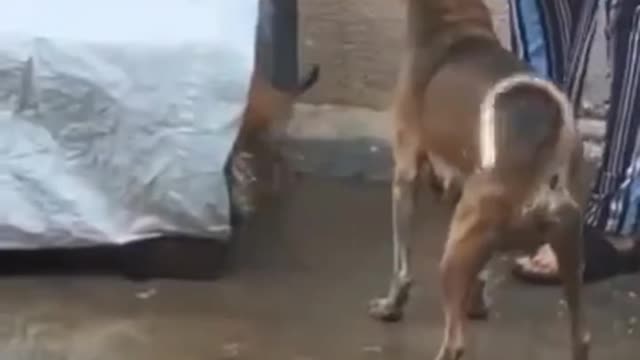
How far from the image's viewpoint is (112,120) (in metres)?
5.13

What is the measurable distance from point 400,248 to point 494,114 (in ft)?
2.55

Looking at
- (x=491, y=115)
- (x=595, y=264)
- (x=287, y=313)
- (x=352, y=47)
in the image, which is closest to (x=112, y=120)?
(x=287, y=313)

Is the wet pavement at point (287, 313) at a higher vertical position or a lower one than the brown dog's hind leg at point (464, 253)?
lower

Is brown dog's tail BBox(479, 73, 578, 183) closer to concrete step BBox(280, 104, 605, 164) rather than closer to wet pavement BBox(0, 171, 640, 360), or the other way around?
wet pavement BBox(0, 171, 640, 360)

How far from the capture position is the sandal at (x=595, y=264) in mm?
5371

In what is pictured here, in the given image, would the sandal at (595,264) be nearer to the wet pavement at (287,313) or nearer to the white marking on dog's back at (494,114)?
the wet pavement at (287,313)

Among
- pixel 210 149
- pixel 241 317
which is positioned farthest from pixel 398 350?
pixel 210 149

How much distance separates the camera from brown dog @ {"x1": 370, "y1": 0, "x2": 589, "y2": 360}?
14.0 feet

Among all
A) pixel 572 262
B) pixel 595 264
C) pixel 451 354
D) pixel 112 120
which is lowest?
pixel 595 264

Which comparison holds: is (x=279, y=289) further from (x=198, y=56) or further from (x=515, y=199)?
(x=515, y=199)

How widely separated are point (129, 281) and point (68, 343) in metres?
0.49

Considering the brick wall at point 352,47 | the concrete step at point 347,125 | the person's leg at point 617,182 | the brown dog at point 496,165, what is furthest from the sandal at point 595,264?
the brick wall at point 352,47

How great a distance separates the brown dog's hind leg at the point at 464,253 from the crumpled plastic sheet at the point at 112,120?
999mm

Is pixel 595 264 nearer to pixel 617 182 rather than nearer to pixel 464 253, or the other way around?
pixel 617 182
